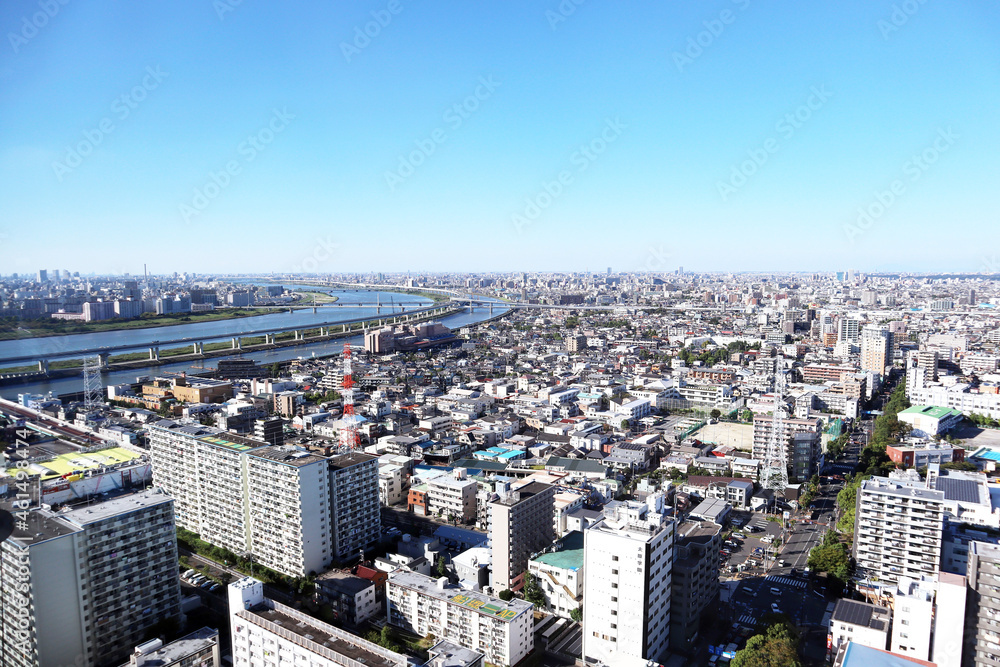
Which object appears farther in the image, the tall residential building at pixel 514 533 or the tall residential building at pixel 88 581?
the tall residential building at pixel 514 533

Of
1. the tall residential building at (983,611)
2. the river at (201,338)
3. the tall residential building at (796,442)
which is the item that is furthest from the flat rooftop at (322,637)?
the tall residential building at (796,442)

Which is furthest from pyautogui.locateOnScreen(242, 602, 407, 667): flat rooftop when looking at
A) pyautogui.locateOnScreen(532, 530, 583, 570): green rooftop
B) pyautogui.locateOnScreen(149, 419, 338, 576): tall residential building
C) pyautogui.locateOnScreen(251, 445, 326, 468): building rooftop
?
pyautogui.locateOnScreen(532, 530, 583, 570): green rooftop

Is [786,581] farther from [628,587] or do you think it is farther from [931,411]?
[931,411]

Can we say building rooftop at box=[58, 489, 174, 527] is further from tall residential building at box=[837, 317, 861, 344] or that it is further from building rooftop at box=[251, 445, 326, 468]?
tall residential building at box=[837, 317, 861, 344]

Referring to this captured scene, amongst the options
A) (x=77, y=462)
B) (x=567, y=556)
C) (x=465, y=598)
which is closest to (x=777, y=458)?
(x=567, y=556)

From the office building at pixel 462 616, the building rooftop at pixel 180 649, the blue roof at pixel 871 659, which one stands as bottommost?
the office building at pixel 462 616

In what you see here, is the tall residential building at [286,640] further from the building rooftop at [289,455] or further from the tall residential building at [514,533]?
the tall residential building at [514,533]
